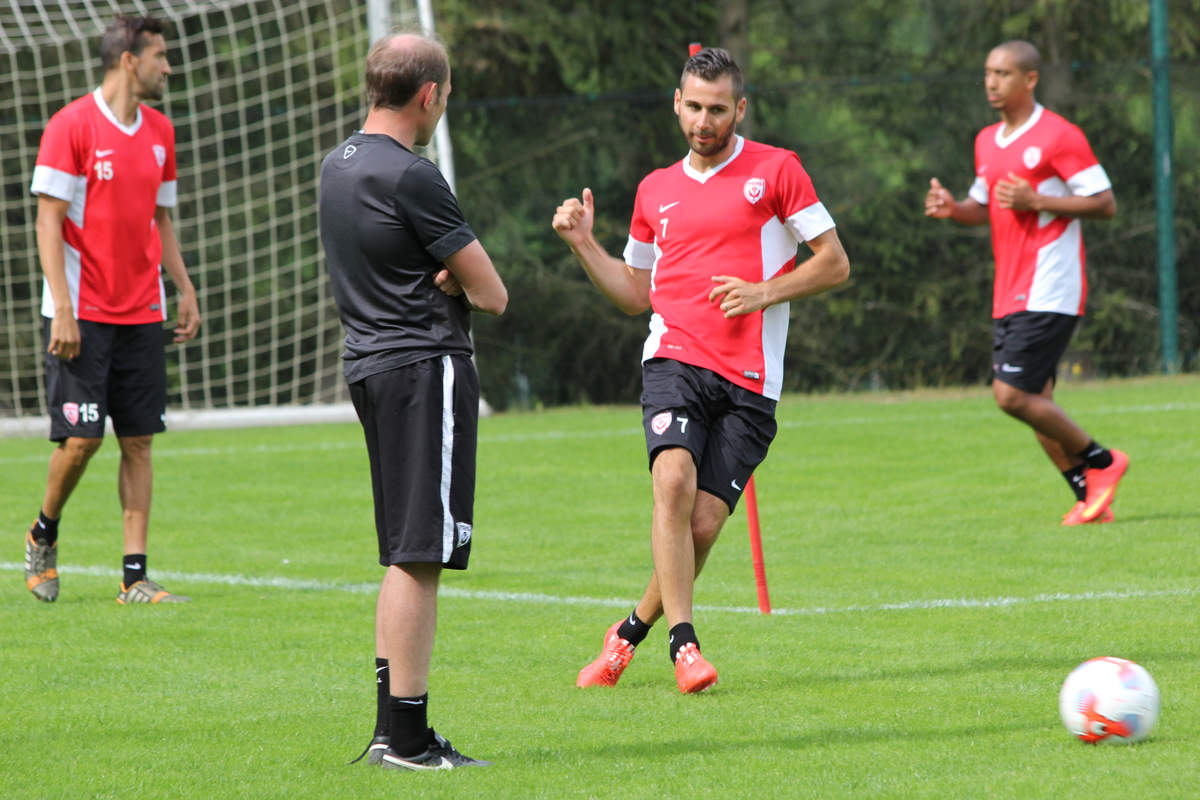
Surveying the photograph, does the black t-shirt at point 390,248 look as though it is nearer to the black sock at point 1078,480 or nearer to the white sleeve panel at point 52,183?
the white sleeve panel at point 52,183

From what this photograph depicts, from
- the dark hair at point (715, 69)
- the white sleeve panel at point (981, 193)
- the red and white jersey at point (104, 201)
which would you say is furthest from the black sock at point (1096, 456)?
the red and white jersey at point (104, 201)

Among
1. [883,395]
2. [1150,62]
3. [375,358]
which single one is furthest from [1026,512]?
[1150,62]

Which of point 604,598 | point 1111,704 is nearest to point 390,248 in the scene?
point 1111,704

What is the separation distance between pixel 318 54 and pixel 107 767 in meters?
11.8

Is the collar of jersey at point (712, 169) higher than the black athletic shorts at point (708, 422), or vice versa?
the collar of jersey at point (712, 169)

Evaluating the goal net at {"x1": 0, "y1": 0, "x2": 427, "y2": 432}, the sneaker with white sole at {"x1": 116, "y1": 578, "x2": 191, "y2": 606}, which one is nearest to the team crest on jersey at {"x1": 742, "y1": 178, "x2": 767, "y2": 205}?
the sneaker with white sole at {"x1": 116, "y1": 578, "x2": 191, "y2": 606}

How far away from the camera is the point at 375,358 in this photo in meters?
4.25

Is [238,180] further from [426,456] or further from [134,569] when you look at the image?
[426,456]

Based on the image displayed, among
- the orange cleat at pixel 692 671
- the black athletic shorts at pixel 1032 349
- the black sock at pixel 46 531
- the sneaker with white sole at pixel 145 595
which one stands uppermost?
the black athletic shorts at pixel 1032 349

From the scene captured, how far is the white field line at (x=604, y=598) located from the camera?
6477mm

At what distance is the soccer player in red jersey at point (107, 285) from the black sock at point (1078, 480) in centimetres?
439

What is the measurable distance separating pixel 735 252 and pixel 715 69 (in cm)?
59

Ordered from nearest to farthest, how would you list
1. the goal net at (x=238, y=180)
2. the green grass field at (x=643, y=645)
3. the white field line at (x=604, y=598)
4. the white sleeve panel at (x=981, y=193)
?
the green grass field at (x=643, y=645) < the white field line at (x=604, y=598) < the white sleeve panel at (x=981, y=193) < the goal net at (x=238, y=180)

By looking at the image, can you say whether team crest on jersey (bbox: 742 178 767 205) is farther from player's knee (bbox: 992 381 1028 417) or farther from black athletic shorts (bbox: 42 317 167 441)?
player's knee (bbox: 992 381 1028 417)
